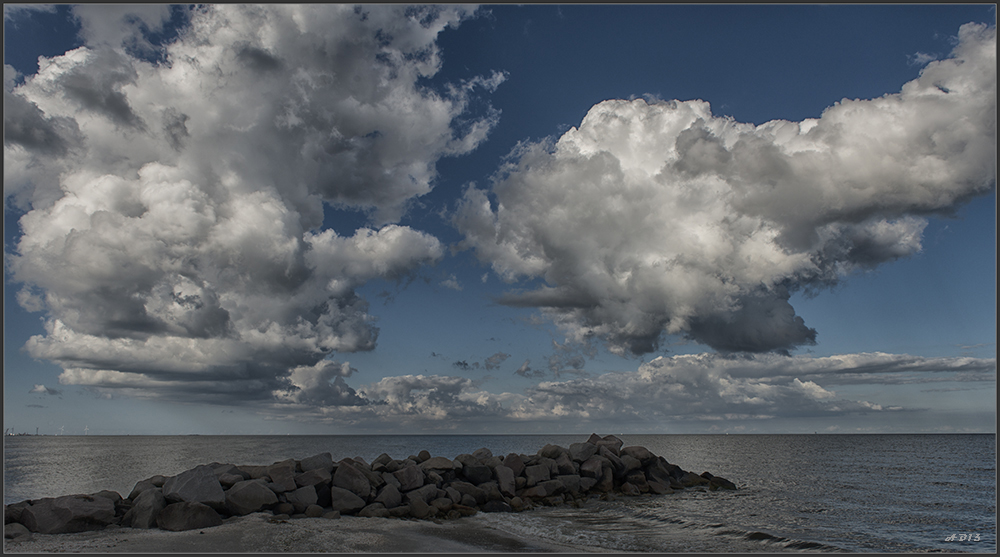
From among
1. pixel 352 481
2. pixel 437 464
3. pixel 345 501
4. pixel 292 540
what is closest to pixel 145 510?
pixel 292 540

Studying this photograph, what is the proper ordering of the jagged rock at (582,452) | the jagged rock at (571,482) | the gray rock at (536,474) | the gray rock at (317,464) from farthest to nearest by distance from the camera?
the jagged rock at (582,452)
the jagged rock at (571,482)
the gray rock at (536,474)
the gray rock at (317,464)

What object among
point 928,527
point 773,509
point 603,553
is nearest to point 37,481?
point 603,553

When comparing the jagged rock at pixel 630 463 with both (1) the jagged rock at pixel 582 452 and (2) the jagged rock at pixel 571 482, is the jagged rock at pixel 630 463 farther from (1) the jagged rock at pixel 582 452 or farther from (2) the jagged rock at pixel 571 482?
(2) the jagged rock at pixel 571 482

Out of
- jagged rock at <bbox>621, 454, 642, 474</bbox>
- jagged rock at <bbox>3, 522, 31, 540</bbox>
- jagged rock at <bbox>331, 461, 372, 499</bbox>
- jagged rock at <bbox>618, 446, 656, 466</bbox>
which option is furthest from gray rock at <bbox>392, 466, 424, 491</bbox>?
jagged rock at <bbox>618, 446, 656, 466</bbox>

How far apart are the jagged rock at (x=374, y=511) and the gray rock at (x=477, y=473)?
5.62 meters

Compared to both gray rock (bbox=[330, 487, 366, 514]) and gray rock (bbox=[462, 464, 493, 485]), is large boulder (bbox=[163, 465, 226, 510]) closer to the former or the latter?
gray rock (bbox=[330, 487, 366, 514])

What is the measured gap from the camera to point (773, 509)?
26.0 meters

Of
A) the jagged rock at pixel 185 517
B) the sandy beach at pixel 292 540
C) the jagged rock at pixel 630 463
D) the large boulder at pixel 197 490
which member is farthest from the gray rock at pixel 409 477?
the jagged rock at pixel 630 463

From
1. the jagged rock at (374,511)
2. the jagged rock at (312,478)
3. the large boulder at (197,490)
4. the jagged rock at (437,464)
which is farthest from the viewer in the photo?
the jagged rock at (437,464)

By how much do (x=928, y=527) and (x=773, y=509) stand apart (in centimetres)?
588

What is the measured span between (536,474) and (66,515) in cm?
1820

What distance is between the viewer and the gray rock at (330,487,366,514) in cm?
1967

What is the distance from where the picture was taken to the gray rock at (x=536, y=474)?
2606cm

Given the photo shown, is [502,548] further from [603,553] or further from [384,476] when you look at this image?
[384,476]
